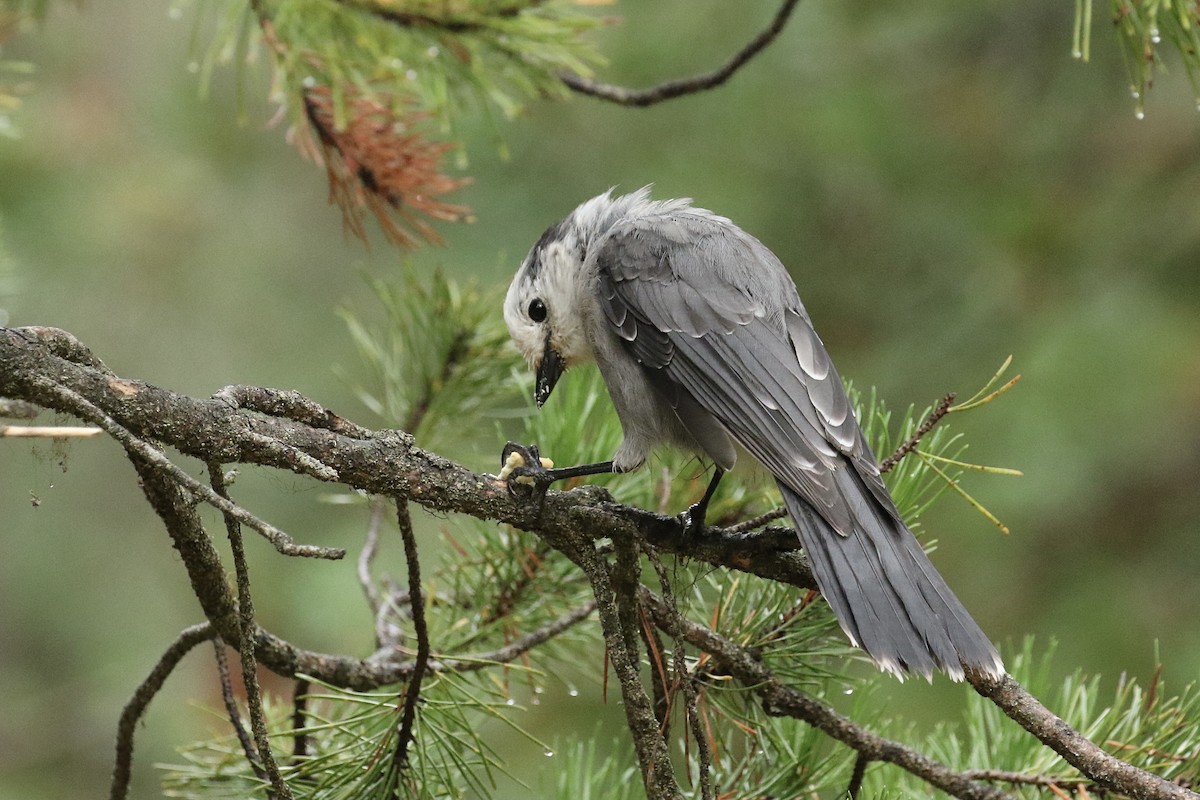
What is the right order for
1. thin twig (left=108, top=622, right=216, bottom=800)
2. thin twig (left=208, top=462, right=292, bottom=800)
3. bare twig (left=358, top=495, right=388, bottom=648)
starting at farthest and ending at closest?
bare twig (left=358, top=495, right=388, bottom=648) < thin twig (left=108, top=622, right=216, bottom=800) < thin twig (left=208, top=462, right=292, bottom=800)

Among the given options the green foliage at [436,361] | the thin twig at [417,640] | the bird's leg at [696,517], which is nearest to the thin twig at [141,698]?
the thin twig at [417,640]

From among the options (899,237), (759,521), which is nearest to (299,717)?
(759,521)

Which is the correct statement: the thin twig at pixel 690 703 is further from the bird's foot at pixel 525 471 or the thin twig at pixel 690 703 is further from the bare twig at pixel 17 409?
the bare twig at pixel 17 409

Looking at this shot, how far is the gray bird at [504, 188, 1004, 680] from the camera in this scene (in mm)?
1820

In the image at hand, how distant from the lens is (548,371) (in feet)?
8.73

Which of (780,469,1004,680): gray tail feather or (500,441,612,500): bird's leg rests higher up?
(500,441,612,500): bird's leg

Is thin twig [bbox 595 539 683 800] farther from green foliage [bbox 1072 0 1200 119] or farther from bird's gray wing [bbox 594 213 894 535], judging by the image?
green foliage [bbox 1072 0 1200 119]

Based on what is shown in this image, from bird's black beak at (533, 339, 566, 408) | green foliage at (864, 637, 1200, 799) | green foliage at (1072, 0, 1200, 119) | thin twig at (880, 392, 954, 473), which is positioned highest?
green foliage at (1072, 0, 1200, 119)

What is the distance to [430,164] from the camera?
2553 millimetres

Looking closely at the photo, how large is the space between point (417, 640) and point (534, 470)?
0.41 m

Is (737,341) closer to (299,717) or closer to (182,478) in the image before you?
(299,717)

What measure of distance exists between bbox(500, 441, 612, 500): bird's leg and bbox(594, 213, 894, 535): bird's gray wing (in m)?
0.28

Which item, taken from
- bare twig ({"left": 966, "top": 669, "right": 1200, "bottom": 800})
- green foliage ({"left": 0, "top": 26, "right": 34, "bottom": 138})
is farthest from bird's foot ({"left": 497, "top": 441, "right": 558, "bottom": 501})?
green foliage ({"left": 0, "top": 26, "right": 34, "bottom": 138})

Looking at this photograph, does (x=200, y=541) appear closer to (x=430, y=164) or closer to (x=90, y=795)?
(x=430, y=164)
